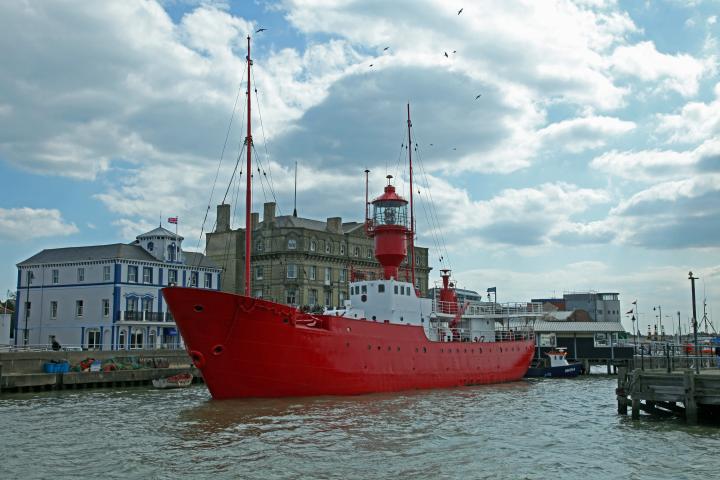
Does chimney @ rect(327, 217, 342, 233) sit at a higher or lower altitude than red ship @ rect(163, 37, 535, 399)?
higher

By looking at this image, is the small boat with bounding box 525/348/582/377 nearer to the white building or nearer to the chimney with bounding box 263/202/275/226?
the white building

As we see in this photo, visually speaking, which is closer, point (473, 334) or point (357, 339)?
point (357, 339)

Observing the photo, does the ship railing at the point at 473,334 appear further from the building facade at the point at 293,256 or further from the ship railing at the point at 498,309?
the building facade at the point at 293,256

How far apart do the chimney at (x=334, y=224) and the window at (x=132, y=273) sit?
24.8m

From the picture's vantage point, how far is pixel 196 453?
17938mm

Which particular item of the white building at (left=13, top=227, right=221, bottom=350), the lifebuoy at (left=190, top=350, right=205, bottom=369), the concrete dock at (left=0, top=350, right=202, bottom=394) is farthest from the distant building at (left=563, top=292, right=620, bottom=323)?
the lifebuoy at (left=190, top=350, right=205, bottom=369)

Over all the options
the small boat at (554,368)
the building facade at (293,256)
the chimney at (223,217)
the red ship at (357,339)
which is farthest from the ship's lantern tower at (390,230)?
the chimney at (223,217)

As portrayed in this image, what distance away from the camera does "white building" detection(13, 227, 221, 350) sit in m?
50.5

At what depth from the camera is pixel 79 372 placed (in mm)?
36188

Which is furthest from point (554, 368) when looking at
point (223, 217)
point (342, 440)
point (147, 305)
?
point (223, 217)

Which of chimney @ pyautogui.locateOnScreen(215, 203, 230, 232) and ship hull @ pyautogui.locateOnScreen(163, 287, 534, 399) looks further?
chimney @ pyautogui.locateOnScreen(215, 203, 230, 232)

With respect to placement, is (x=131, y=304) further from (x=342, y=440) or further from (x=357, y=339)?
(x=342, y=440)

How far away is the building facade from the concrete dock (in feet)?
78.8

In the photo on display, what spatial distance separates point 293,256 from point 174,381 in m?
31.2
